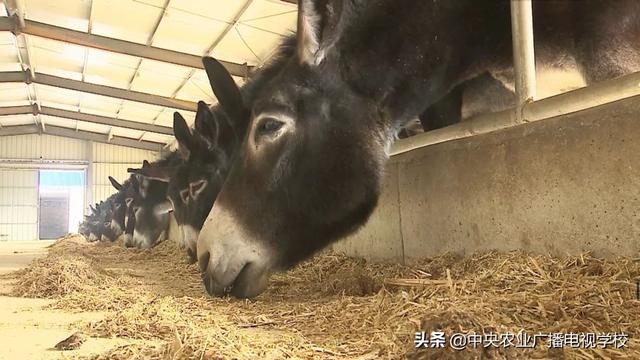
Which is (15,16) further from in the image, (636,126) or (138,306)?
(636,126)

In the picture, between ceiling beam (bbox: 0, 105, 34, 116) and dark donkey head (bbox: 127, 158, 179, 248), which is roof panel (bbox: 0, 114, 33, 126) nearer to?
ceiling beam (bbox: 0, 105, 34, 116)

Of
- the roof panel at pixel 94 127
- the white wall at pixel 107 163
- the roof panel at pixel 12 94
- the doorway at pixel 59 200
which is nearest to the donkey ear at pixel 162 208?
the roof panel at pixel 12 94

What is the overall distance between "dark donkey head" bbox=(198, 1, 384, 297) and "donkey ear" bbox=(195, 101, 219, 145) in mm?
3024

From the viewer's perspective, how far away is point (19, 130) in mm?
33094

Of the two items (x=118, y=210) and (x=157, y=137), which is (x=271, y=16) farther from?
(x=157, y=137)

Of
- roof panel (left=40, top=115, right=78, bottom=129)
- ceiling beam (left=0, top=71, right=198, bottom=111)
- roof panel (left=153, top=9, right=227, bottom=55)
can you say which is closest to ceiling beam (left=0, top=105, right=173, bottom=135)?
roof panel (left=40, top=115, right=78, bottom=129)

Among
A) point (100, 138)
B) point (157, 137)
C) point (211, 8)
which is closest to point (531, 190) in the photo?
point (211, 8)

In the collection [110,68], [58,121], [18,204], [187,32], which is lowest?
[18,204]

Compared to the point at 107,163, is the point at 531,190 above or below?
below

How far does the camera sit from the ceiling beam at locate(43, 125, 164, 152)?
33719 mm

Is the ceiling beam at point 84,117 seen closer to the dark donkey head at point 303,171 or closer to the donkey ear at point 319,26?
Result: the dark donkey head at point 303,171

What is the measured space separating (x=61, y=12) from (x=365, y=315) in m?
15.1

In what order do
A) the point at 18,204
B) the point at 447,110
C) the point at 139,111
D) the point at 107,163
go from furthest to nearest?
the point at 107,163
the point at 18,204
the point at 139,111
the point at 447,110

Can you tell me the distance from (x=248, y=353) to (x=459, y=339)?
81 centimetres
